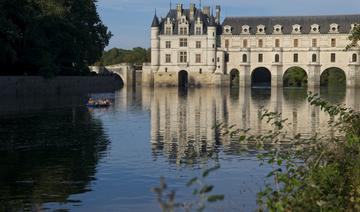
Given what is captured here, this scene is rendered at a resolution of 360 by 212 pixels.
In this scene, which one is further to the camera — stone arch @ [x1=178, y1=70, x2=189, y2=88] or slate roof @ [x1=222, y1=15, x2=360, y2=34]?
stone arch @ [x1=178, y1=70, x2=189, y2=88]

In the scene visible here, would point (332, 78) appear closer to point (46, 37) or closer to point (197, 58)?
point (197, 58)

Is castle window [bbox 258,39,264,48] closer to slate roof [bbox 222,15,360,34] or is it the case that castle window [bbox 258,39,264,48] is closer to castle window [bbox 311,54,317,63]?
slate roof [bbox 222,15,360,34]

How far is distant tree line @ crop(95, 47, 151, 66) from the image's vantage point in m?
128

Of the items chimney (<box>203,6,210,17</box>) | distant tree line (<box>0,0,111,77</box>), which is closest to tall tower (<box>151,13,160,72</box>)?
chimney (<box>203,6,210,17</box>)

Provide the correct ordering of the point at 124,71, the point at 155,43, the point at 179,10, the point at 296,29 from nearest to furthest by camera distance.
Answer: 1. the point at 296,29
2. the point at 179,10
3. the point at 155,43
4. the point at 124,71

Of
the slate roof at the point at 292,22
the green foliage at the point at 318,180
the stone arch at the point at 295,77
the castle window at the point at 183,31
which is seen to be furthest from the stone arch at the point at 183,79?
the green foliage at the point at 318,180

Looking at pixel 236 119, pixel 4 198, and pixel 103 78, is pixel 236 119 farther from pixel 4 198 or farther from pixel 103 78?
pixel 103 78

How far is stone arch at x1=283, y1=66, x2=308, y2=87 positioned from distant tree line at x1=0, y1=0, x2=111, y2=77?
1666 inches

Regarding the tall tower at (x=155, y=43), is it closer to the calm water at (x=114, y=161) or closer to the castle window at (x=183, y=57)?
the castle window at (x=183, y=57)

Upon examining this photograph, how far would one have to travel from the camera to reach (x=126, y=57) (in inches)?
5103

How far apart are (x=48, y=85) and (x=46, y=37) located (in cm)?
467

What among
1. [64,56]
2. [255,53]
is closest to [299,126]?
[64,56]

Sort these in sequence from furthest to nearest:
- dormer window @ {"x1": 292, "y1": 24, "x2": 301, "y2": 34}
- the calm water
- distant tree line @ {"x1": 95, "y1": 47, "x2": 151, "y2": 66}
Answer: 1. distant tree line @ {"x1": 95, "y1": 47, "x2": 151, "y2": 66}
2. dormer window @ {"x1": 292, "y1": 24, "x2": 301, "y2": 34}
3. the calm water

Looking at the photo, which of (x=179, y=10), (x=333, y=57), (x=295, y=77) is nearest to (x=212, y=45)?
(x=179, y=10)
